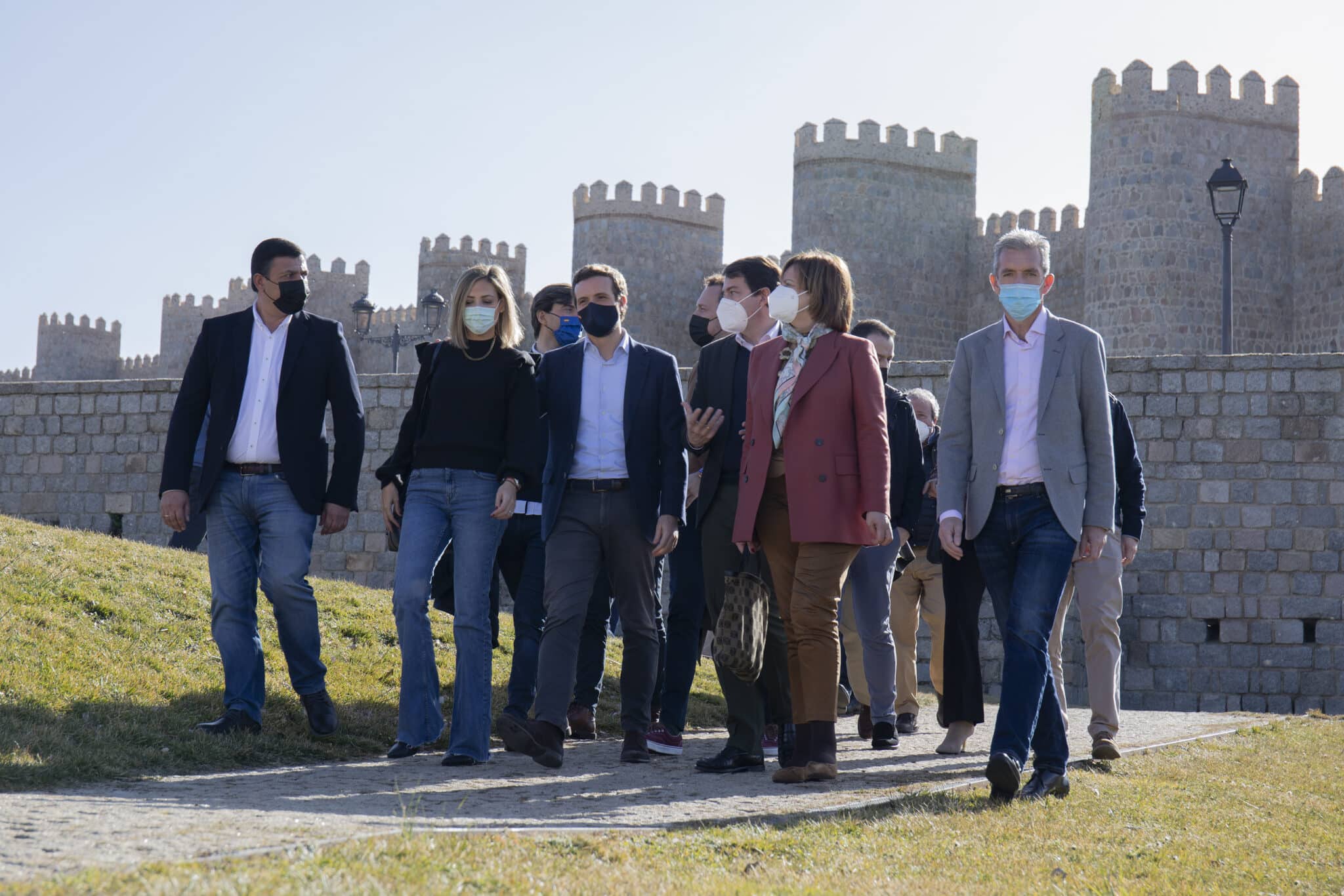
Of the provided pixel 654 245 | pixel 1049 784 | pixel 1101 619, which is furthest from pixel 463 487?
pixel 654 245

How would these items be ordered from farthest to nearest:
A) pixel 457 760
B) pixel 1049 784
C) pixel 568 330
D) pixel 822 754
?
pixel 568 330, pixel 457 760, pixel 822 754, pixel 1049 784

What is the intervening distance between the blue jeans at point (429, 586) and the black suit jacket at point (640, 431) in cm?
27

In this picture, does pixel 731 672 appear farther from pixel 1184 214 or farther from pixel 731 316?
pixel 1184 214

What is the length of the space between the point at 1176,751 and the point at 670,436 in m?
2.62

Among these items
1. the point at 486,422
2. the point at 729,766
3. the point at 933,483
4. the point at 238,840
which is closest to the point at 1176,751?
the point at 933,483

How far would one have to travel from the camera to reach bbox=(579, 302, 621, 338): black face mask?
6.11 m

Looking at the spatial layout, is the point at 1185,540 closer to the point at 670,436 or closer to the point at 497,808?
the point at 670,436

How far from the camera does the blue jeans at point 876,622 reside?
271 inches

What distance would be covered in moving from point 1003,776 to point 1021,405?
1.31 metres

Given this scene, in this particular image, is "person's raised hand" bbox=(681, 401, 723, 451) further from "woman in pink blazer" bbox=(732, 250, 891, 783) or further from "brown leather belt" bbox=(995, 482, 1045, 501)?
"brown leather belt" bbox=(995, 482, 1045, 501)

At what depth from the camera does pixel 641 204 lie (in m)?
34.8

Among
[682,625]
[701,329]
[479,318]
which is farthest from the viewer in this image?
[701,329]

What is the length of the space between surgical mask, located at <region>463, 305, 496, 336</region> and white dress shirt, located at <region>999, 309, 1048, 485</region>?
6.46 ft

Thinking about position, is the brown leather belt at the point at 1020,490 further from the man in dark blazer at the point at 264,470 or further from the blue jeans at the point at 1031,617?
the man in dark blazer at the point at 264,470
